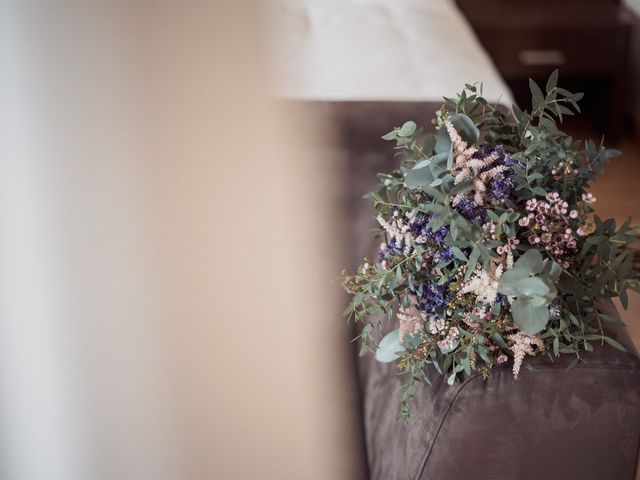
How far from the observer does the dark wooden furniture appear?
9.87ft

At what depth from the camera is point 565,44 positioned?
10.1ft

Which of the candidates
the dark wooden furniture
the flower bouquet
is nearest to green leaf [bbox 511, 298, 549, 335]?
the flower bouquet

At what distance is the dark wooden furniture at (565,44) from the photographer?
9.87 ft

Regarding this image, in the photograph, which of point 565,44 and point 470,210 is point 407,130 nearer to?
point 470,210

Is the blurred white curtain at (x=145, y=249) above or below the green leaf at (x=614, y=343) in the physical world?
above

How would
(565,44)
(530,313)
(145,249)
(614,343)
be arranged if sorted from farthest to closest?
(565,44), (614,343), (530,313), (145,249)

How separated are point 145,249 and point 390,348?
556 mm

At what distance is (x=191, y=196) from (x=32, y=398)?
0.14m

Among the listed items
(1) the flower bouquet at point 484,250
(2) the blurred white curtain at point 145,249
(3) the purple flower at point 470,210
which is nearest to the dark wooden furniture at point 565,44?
(1) the flower bouquet at point 484,250

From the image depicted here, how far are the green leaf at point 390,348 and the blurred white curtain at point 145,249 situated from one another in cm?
43

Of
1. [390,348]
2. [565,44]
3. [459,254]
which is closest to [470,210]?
[459,254]

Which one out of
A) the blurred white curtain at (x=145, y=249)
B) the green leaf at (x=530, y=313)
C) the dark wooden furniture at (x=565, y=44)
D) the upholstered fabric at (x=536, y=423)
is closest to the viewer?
the blurred white curtain at (x=145, y=249)

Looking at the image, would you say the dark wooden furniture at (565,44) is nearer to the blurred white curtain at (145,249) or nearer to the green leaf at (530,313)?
the green leaf at (530,313)

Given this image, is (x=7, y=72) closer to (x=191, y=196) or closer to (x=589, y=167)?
(x=191, y=196)
